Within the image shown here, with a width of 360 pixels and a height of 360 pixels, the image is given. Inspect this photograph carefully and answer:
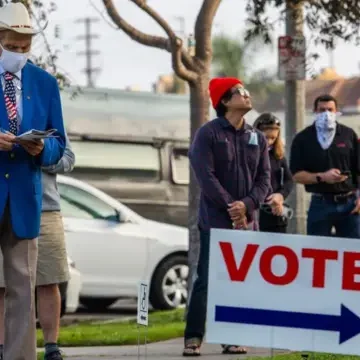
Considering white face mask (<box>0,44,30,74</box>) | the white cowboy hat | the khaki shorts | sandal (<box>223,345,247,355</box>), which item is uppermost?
the white cowboy hat

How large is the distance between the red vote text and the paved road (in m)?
7.63

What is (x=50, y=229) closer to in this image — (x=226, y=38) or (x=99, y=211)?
(x=99, y=211)

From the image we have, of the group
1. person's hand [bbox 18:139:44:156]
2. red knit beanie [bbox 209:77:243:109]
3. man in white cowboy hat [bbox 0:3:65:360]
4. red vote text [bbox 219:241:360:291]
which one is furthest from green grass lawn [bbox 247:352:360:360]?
person's hand [bbox 18:139:44:156]

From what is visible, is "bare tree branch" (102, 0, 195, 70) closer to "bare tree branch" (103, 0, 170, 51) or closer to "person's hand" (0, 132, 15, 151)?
"bare tree branch" (103, 0, 170, 51)

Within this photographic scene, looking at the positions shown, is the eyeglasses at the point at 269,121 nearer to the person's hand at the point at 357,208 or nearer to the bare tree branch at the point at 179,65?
the person's hand at the point at 357,208

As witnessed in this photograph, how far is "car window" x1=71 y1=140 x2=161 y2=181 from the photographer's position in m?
21.2

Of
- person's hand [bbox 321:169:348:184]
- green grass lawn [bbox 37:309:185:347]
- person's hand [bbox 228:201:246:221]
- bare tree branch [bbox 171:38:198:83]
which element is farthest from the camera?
bare tree branch [bbox 171:38:198:83]

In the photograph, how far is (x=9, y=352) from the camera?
7836 mm

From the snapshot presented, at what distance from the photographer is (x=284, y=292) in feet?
26.5

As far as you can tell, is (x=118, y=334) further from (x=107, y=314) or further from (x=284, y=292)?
(x=107, y=314)

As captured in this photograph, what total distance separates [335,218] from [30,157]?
4.58m

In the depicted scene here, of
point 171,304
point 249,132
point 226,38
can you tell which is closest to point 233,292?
point 249,132

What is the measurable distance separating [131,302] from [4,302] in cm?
1187

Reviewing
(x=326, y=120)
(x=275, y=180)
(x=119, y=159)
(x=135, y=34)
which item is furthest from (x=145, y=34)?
(x=119, y=159)
